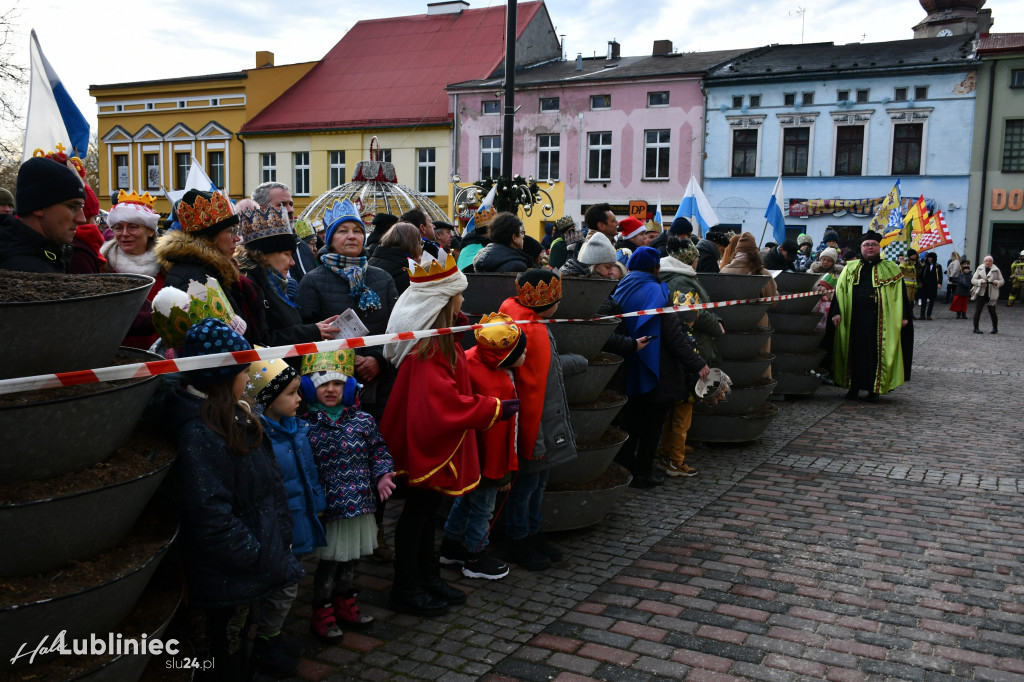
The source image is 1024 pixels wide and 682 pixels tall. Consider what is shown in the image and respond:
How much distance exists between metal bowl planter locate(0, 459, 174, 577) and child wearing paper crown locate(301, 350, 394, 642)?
1432mm

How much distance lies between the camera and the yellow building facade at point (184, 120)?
133 ft

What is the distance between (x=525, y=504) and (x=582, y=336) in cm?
128

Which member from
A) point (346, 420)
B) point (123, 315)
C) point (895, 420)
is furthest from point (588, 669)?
point (895, 420)

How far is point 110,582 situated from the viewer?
251 cm

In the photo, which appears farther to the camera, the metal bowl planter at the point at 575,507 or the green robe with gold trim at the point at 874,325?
the green robe with gold trim at the point at 874,325

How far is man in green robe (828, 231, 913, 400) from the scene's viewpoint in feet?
37.1

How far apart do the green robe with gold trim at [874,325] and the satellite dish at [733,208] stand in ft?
78.0

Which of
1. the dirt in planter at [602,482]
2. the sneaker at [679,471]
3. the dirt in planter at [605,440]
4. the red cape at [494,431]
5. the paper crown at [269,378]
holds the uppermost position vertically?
the paper crown at [269,378]

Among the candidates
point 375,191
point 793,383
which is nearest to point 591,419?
point 793,383

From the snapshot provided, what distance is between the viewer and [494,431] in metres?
4.83

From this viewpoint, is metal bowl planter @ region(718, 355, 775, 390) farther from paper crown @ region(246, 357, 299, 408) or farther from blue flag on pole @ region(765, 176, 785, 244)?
paper crown @ region(246, 357, 299, 408)

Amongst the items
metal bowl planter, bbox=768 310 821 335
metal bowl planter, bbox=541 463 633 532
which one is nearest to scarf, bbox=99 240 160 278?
metal bowl planter, bbox=541 463 633 532

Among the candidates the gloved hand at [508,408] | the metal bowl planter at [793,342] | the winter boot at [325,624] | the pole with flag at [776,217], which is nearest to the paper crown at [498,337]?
the gloved hand at [508,408]

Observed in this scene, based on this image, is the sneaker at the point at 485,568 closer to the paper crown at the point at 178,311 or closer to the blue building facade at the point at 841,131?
the paper crown at the point at 178,311
